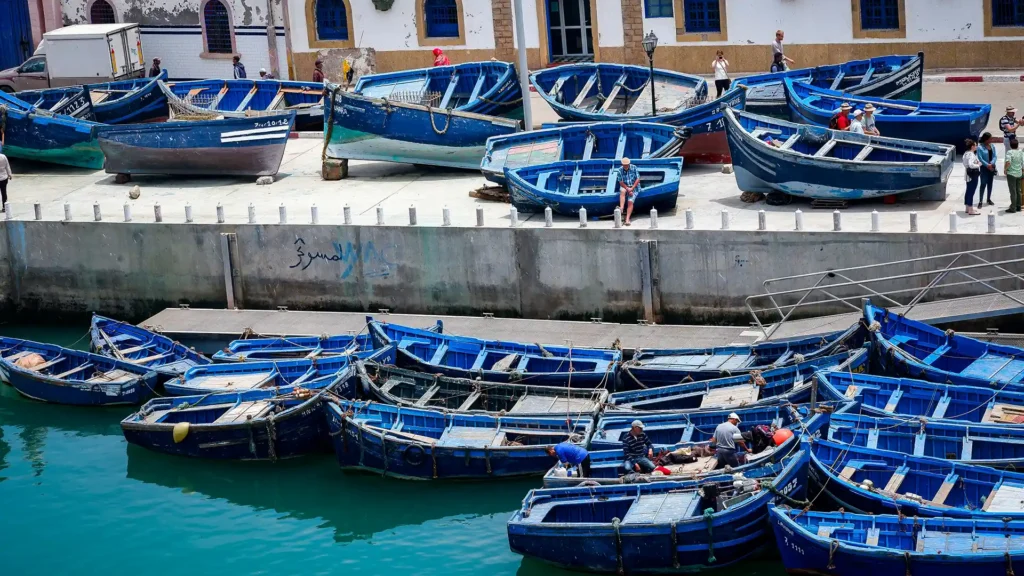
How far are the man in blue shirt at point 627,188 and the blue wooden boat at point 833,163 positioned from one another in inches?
92.5

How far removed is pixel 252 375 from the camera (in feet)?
85.6

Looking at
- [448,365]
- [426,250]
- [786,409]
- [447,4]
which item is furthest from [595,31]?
[786,409]

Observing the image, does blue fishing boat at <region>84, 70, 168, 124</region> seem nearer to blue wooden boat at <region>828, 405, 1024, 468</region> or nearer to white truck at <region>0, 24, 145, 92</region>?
white truck at <region>0, 24, 145, 92</region>

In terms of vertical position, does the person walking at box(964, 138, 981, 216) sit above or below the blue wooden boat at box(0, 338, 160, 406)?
above

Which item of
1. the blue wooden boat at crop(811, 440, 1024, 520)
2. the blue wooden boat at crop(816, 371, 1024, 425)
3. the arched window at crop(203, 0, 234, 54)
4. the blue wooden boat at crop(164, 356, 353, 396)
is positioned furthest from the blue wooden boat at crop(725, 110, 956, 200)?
the arched window at crop(203, 0, 234, 54)

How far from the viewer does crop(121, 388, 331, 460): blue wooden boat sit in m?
24.0

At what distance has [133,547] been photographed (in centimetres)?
2212

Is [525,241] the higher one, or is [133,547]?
[525,241]

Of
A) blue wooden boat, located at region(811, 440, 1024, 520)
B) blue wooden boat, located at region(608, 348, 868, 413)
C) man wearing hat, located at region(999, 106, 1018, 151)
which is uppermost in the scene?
man wearing hat, located at region(999, 106, 1018, 151)

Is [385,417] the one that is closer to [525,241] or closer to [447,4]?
[525,241]

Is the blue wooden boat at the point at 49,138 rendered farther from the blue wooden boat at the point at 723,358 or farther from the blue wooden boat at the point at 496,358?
the blue wooden boat at the point at 723,358

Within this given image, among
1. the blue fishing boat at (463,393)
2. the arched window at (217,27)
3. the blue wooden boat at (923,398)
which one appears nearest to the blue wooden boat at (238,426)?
the blue fishing boat at (463,393)

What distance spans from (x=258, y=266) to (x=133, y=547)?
353 inches

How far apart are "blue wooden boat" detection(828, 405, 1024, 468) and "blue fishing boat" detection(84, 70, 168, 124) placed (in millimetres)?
22877
